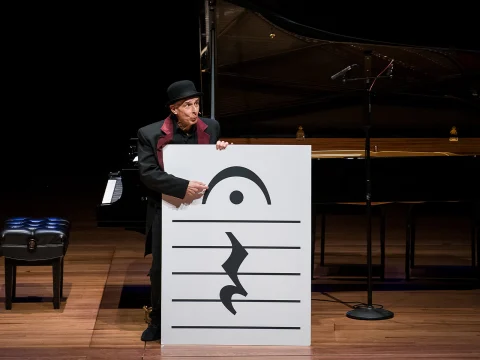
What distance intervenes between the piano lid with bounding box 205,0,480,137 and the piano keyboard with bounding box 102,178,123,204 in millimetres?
1197

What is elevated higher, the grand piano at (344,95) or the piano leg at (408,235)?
the grand piano at (344,95)

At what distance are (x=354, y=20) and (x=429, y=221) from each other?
9.89ft

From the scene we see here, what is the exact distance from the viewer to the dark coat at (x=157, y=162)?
14.7 ft

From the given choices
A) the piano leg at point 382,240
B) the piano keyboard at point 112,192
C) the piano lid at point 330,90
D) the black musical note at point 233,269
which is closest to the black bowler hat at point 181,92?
the black musical note at point 233,269

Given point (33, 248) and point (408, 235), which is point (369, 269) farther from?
point (33, 248)

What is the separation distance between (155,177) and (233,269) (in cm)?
60

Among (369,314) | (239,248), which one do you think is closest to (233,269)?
(239,248)

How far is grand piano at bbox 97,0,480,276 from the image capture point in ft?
19.6

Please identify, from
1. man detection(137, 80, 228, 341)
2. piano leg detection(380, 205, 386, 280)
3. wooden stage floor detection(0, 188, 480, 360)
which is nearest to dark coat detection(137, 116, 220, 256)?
man detection(137, 80, 228, 341)

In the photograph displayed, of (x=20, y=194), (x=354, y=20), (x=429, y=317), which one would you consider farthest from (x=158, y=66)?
(x=429, y=317)

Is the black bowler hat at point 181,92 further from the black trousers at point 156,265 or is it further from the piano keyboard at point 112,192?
the piano keyboard at point 112,192

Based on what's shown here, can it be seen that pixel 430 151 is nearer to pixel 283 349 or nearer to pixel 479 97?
pixel 479 97

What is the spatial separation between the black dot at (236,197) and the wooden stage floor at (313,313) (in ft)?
2.40

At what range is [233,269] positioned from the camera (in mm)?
4535
